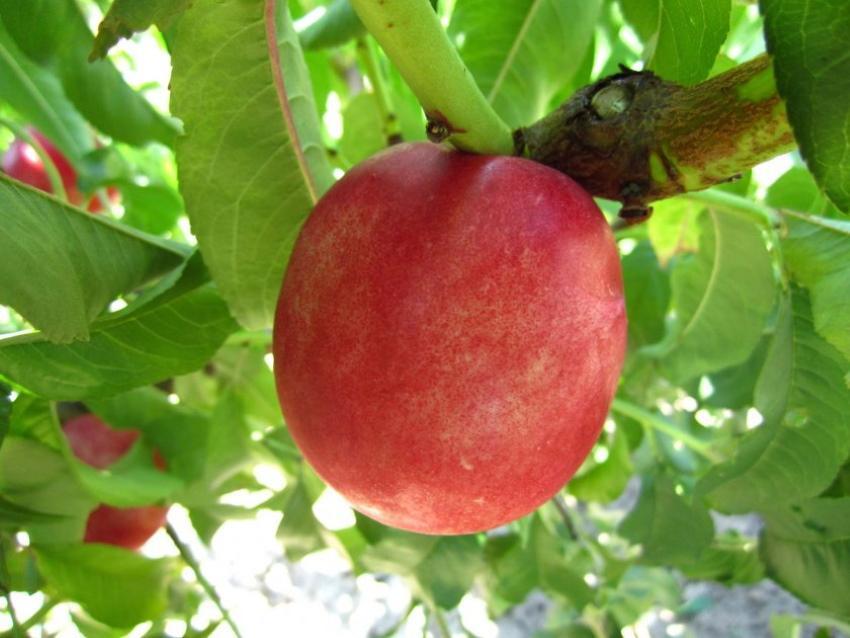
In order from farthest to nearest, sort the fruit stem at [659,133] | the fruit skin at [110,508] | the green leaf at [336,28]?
the fruit skin at [110,508], the green leaf at [336,28], the fruit stem at [659,133]

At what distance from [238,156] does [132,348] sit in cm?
17

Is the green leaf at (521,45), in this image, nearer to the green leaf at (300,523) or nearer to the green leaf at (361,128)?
the green leaf at (361,128)

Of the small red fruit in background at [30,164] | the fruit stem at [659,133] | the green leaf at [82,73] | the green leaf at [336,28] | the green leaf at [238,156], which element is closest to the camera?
the fruit stem at [659,133]

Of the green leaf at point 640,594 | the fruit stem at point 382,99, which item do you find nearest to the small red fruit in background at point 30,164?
the fruit stem at point 382,99

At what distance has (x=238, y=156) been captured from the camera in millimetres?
671

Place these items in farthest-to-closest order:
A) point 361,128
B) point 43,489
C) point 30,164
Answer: point 30,164 < point 361,128 < point 43,489

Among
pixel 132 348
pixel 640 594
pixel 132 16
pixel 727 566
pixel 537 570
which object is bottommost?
pixel 640 594

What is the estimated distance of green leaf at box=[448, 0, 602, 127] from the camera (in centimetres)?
85

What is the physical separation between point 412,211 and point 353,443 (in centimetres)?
14

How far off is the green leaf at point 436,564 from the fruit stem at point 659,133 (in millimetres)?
552

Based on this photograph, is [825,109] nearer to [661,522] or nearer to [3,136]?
[661,522]

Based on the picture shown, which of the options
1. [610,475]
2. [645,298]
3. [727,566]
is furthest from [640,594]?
[645,298]

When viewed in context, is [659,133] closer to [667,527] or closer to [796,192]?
[796,192]

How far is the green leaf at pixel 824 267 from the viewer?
1.98ft
